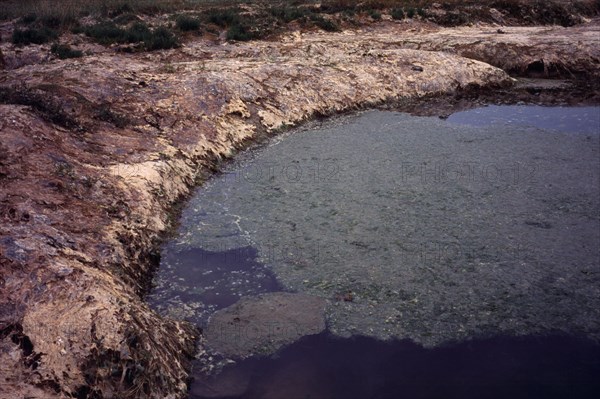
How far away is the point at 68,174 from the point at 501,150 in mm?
6167

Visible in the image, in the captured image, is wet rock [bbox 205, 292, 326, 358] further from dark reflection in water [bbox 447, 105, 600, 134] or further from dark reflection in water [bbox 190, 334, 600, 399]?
dark reflection in water [bbox 447, 105, 600, 134]

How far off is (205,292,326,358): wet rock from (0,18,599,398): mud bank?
27 centimetres

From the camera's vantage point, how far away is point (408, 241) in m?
5.73

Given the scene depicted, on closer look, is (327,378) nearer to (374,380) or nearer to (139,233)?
(374,380)

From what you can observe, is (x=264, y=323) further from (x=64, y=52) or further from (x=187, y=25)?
(x=187, y=25)

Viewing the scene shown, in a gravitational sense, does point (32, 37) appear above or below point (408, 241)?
above

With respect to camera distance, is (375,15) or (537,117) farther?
(375,15)

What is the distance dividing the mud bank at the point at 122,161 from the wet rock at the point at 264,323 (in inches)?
10.6

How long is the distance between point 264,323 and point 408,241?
192 cm

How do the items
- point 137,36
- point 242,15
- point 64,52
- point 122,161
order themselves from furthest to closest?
1. point 242,15
2. point 137,36
3. point 64,52
4. point 122,161

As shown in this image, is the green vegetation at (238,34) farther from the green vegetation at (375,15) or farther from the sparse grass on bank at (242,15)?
the green vegetation at (375,15)

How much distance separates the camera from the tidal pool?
457 cm

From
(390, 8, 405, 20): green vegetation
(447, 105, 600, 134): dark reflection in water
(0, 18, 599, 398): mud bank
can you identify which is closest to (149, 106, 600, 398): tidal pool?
(0, 18, 599, 398): mud bank

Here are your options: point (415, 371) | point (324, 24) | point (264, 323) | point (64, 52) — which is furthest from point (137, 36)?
point (415, 371)
